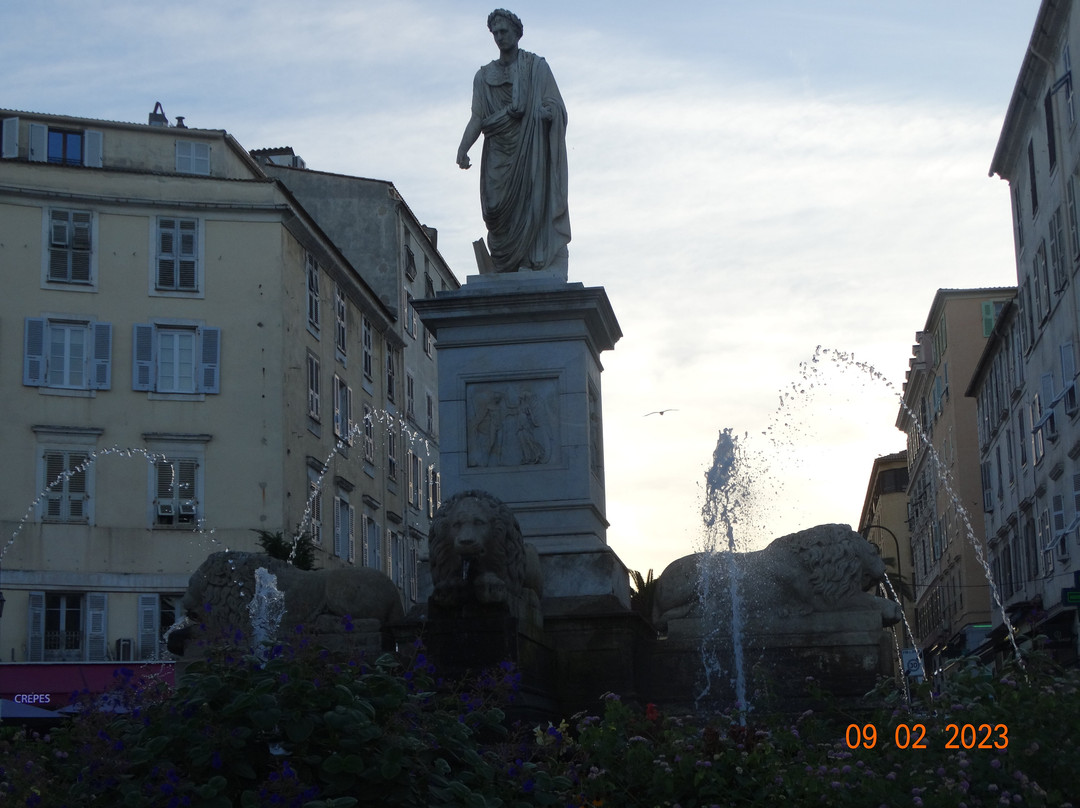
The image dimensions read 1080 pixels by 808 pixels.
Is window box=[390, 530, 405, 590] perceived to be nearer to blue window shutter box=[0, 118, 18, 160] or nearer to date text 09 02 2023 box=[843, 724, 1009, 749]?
blue window shutter box=[0, 118, 18, 160]

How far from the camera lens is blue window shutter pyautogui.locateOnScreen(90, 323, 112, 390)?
140 feet

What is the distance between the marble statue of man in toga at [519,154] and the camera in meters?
13.9

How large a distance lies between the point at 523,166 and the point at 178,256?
3171 cm

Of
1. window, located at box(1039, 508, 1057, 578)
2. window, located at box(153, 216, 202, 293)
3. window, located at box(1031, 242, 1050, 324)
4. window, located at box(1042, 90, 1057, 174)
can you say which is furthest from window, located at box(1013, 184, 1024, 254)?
window, located at box(153, 216, 202, 293)

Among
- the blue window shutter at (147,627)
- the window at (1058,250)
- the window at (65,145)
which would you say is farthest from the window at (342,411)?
the window at (1058,250)

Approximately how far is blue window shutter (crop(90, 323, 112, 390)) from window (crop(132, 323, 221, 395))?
639 mm

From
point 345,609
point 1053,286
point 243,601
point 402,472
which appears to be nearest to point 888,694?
point 345,609

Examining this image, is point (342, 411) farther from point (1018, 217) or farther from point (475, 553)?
point (475, 553)

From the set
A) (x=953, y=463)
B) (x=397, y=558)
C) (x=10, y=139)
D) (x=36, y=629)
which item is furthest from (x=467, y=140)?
(x=953, y=463)

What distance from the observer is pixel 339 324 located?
50.2m

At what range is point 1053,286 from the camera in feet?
139

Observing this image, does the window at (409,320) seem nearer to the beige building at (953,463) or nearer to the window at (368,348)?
the window at (368,348)

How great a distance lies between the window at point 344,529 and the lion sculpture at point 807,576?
36438 millimetres

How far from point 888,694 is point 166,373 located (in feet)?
119
